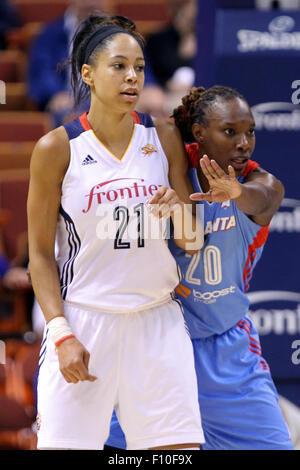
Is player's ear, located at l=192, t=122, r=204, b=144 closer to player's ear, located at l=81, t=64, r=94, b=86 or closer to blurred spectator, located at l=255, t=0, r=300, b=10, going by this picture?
player's ear, located at l=81, t=64, r=94, b=86

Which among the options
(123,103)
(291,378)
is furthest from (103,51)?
(291,378)

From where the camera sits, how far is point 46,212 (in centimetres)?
265

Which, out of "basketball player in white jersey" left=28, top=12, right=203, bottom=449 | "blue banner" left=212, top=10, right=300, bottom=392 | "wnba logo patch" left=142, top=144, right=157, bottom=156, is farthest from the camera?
"blue banner" left=212, top=10, right=300, bottom=392

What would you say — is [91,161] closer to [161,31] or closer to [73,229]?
[73,229]

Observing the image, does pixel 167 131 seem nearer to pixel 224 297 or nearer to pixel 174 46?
pixel 224 297

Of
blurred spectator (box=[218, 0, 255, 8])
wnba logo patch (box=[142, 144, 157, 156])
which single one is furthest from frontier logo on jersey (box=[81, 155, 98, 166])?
blurred spectator (box=[218, 0, 255, 8])

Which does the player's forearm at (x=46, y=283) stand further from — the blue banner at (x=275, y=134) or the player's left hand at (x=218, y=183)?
the blue banner at (x=275, y=134)

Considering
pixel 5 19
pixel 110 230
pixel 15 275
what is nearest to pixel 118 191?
pixel 110 230

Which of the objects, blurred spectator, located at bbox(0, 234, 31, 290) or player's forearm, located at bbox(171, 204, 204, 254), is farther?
blurred spectator, located at bbox(0, 234, 31, 290)

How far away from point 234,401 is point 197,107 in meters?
Answer: 1.07

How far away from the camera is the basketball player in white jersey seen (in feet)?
8.54

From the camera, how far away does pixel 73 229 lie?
2662 millimetres

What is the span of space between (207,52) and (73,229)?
1.70 metres

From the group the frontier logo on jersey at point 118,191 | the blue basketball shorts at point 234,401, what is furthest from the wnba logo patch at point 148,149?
the blue basketball shorts at point 234,401
